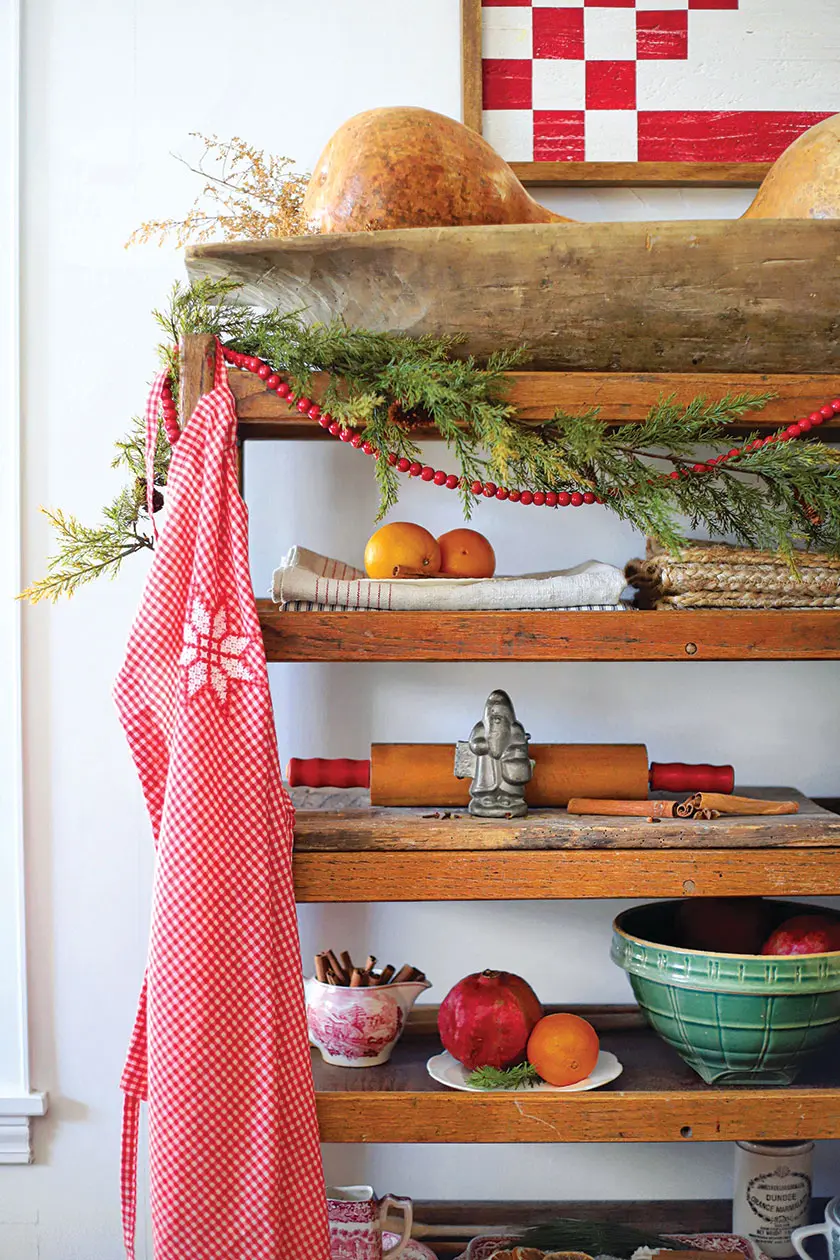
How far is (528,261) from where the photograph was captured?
1217mm

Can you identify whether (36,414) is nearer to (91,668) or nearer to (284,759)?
(91,668)

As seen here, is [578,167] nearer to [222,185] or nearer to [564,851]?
[222,185]

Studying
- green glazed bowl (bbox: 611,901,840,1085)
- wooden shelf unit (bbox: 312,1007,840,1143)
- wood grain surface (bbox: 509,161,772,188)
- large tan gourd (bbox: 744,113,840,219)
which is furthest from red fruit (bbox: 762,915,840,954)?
wood grain surface (bbox: 509,161,772,188)

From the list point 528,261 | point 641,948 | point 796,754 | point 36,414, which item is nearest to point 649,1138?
point 641,948

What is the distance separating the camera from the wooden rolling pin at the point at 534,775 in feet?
4.46

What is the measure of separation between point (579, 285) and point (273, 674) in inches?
28.5

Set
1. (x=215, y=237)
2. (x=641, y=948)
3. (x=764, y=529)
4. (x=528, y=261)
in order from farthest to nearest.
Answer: (x=215, y=237)
(x=764, y=529)
(x=641, y=948)
(x=528, y=261)

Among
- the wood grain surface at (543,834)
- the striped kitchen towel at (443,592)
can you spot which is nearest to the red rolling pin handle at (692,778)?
the wood grain surface at (543,834)

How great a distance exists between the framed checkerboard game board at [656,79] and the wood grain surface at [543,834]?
0.92 meters

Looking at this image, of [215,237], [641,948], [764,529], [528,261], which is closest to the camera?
[528,261]

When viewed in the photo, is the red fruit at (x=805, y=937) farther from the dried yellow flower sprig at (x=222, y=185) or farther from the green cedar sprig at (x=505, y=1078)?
the dried yellow flower sprig at (x=222, y=185)

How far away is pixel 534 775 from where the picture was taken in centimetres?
138

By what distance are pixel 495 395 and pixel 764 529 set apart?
421 mm

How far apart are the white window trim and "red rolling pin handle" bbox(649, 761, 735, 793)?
90 centimetres
